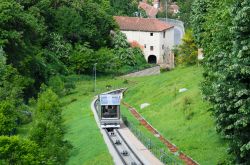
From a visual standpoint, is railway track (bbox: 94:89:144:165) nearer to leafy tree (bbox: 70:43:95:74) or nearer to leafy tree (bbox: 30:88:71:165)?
leafy tree (bbox: 30:88:71:165)

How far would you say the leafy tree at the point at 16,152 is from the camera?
31594 millimetres

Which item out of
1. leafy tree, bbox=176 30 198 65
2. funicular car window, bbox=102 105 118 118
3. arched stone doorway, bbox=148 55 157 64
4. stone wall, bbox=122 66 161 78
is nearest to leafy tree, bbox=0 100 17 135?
funicular car window, bbox=102 105 118 118

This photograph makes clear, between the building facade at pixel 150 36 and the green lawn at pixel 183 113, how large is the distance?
21.9 metres

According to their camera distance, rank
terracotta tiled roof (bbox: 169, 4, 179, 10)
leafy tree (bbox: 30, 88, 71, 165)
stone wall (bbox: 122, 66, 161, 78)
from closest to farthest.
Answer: leafy tree (bbox: 30, 88, 71, 165) < stone wall (bbox: 122, 66, 161, 78) < terracotta tiled roof (bbox: 169, 4, 179, 10)

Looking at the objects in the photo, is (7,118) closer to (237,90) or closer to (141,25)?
(237,90)

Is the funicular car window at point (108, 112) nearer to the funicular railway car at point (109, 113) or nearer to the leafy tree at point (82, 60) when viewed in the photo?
the funicular railway car at point (109, 113)

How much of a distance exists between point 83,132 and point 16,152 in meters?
22.1

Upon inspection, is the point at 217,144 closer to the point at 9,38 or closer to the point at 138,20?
the point at 9,38

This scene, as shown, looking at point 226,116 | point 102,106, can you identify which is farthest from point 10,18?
point 226,116

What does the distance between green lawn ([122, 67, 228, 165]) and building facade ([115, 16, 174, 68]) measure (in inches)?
862

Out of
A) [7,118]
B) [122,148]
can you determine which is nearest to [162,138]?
[122,148]

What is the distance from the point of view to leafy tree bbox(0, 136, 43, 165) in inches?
1244

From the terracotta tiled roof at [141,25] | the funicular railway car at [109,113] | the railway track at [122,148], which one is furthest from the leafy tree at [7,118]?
the terracotta tiled roof at [141,25]

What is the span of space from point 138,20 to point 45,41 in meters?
19.7
